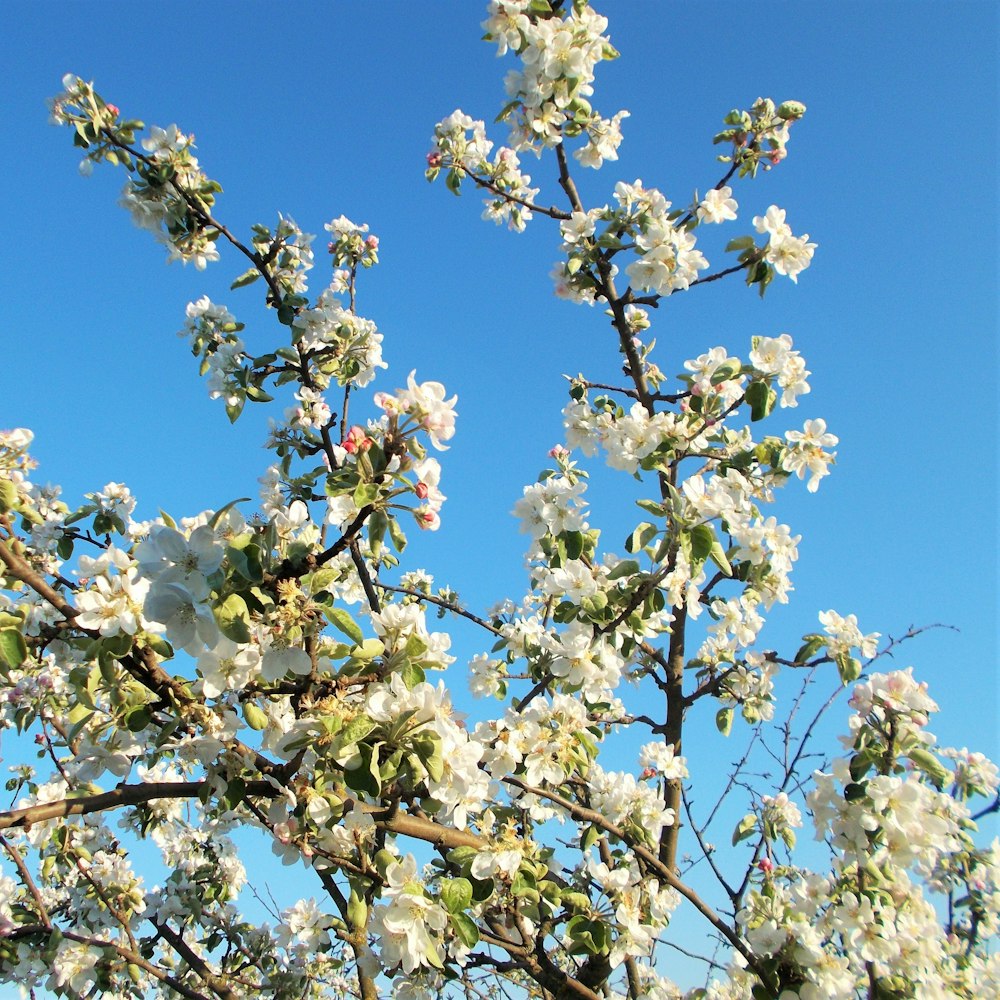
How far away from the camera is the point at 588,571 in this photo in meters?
2.61

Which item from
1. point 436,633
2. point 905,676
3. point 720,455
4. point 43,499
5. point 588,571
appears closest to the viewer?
point 436,633

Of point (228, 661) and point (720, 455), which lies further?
point (720, 455)

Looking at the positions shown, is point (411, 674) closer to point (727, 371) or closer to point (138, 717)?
point (138, 717)

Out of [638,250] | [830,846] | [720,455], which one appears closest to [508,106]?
[638,250]

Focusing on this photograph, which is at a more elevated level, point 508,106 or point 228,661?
point 508,106

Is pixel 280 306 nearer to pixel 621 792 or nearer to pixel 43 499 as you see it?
pixel 43 499

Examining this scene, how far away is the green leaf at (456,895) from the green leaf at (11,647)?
3.93 feet

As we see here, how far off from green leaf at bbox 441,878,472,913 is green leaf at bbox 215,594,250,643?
87 cm

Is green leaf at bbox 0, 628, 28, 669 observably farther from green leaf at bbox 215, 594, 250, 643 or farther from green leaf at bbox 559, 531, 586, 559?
green leaf at bbox 559, 531, 586, 559

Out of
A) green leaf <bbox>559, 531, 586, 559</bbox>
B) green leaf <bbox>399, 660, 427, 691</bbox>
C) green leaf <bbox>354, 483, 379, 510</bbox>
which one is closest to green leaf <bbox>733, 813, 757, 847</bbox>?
green leaf <bbox>559, 531, 586, 559</bbox>

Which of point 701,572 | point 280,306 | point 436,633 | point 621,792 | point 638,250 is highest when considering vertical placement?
point 638,250

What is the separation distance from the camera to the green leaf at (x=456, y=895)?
1902 mm

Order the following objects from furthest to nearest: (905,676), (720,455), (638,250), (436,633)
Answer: (638,250) < (720,455) < (905,676) < (436,633)

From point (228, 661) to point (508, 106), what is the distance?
9.21 feet
